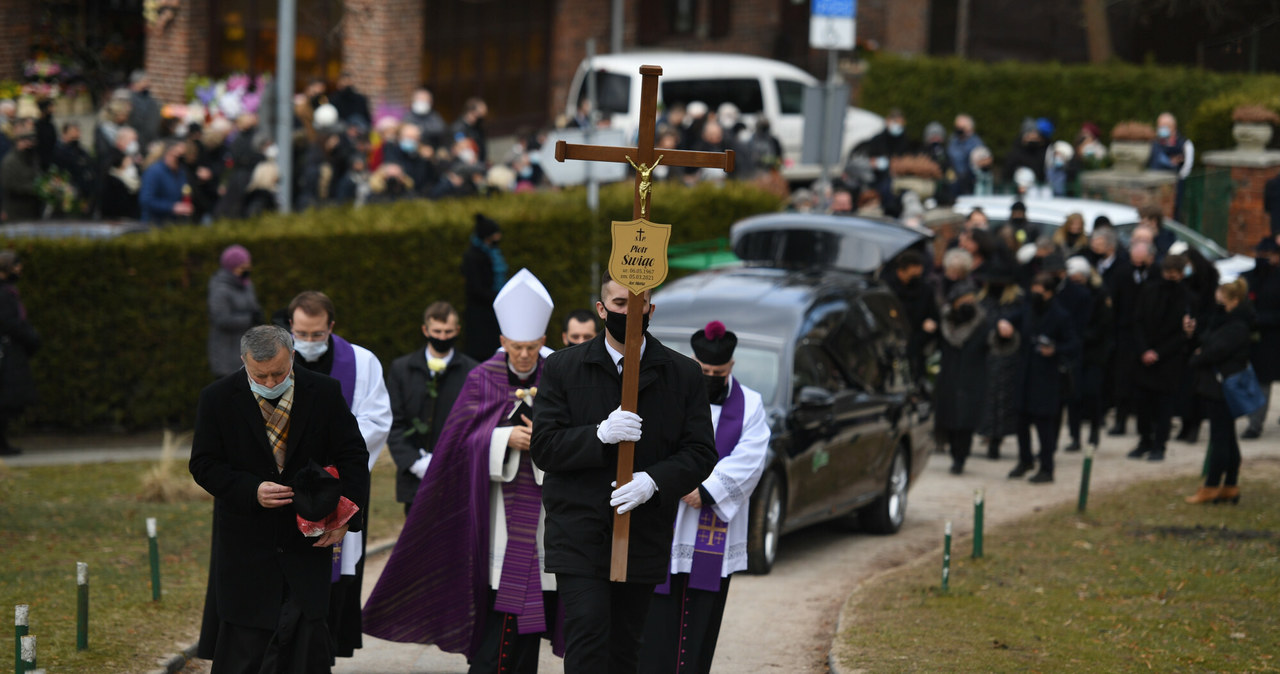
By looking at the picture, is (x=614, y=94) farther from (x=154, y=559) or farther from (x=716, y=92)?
(x=154, y=559)

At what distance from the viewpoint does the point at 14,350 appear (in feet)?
46.0

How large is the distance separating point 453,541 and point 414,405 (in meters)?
1.26

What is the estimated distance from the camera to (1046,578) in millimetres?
10188

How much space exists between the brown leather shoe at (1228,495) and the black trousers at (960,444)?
266 centimetres

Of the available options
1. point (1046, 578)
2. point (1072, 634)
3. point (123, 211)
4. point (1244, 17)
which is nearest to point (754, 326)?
point (1046, 578)

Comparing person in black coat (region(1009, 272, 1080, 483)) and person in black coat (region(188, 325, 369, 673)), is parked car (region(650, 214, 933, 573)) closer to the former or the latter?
person in black coat (region(1009, 272, 1080, 483))

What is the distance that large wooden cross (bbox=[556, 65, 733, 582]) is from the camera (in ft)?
19.9

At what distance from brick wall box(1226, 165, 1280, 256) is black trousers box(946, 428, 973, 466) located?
9796 mm

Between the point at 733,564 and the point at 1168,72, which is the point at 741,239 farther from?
the point at 1168,72

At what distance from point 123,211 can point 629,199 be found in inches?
227

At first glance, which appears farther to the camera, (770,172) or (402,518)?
(770,172)

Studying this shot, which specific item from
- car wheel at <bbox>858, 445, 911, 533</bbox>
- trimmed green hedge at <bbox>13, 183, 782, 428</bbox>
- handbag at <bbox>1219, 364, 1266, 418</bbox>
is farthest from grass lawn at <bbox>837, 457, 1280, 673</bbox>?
trimmed green hedge at <bbox>13, 183, 782, 428</bbox>

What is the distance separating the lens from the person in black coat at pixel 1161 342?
14.7m

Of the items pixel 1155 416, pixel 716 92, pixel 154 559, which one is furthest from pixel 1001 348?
pixel 716 92
